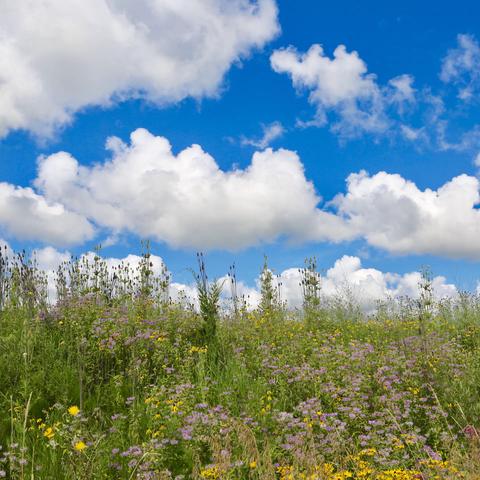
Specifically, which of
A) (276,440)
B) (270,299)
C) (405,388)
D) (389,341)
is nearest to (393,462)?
(276,440)

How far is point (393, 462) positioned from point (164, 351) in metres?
3.80

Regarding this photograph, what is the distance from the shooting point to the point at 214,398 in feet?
19.8

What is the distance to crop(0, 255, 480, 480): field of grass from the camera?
13.8ft

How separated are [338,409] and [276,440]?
1.12m

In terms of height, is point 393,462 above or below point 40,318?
below

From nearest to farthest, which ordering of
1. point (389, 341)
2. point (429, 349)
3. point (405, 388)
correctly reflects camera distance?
point (405, 388) < point (429, 349) < point (389, 341)

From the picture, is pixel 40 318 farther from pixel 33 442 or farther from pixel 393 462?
pixel 393 462

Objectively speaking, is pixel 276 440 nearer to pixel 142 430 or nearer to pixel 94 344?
pixel 142 430

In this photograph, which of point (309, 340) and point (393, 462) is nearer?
point (393, 462)

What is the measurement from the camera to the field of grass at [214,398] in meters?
4.21

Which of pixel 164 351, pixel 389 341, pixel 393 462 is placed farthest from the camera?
pixel 389 341

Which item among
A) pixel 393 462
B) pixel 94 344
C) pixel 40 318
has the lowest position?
pixel 393 462

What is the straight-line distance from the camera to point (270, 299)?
12.0m

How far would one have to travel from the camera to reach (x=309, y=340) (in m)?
8.62
